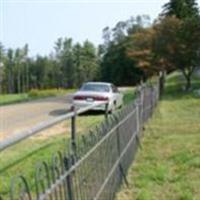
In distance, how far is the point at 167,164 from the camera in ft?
29.4

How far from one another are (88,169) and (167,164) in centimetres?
407

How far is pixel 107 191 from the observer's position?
6152 mm

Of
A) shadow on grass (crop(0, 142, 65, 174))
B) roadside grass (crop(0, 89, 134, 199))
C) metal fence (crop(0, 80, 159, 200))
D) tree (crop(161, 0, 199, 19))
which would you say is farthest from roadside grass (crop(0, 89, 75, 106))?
metal fence (crop(0, 80, 159, 200))

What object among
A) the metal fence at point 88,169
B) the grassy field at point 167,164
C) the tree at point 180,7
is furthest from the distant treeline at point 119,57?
the metal fence at point 88,169

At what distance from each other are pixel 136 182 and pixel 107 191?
1.55m

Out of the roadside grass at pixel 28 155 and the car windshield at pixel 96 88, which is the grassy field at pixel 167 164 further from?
the car windshield at pixel 96 88

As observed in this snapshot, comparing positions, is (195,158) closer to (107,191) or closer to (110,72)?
(107,191)

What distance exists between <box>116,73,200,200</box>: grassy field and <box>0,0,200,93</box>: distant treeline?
14887 millimetres

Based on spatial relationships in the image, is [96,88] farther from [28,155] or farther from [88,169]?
[88,169]

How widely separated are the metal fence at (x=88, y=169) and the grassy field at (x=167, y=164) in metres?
0.26

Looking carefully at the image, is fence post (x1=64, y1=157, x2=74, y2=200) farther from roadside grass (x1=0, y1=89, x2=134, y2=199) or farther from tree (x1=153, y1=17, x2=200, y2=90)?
tree (x1=153, y1=17, x2=200, y2=90)

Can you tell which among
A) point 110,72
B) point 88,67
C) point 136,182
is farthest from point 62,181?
point 88,67

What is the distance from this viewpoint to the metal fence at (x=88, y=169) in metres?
3.38

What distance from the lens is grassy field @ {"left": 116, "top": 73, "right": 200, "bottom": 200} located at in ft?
23.2
